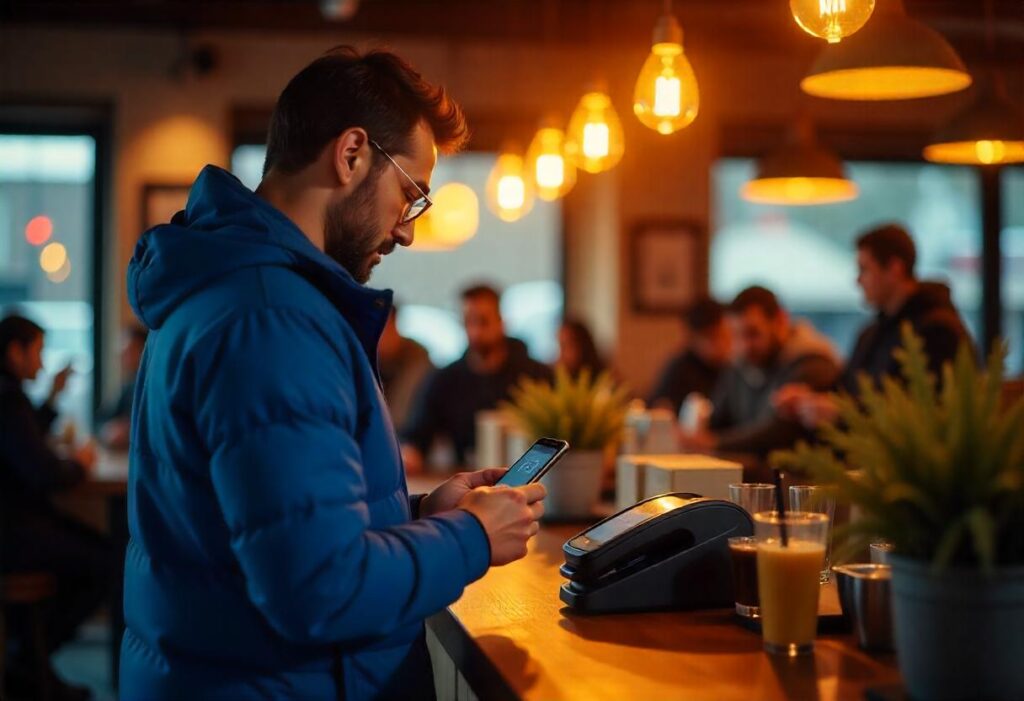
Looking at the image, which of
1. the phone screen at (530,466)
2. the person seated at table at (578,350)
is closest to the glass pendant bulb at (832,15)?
the phone screen at (530,466)

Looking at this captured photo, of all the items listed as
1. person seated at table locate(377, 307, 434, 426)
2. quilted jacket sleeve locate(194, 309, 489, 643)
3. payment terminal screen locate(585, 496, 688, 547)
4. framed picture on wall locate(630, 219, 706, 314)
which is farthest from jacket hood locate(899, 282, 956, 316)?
quilted jacket sleeve locate(194, 309, 489, 643)

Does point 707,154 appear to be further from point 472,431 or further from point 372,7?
point 472,431

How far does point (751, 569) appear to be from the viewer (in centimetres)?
176

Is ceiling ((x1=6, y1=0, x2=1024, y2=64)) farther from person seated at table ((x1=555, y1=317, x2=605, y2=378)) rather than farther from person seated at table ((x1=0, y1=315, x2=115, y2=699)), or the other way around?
person seated at table ((x1=0, y1=315, x2=115, y2=699))

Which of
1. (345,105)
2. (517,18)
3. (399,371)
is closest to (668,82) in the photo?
(345,105)

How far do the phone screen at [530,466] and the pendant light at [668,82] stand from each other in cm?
98

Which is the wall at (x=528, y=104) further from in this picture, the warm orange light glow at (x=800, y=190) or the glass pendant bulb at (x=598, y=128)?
the glass pendant bulb at (x=598, y=128)

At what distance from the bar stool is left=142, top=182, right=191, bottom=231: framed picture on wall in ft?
8.72

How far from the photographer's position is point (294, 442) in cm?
132

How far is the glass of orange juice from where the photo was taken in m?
1.56

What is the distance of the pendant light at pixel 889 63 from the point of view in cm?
261

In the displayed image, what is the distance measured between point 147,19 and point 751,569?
5918 mm

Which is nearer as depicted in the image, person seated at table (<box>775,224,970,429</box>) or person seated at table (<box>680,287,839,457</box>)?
person seated at table (<box>775,224,970,429</box>)

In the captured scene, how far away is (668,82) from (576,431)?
0.93 meters
